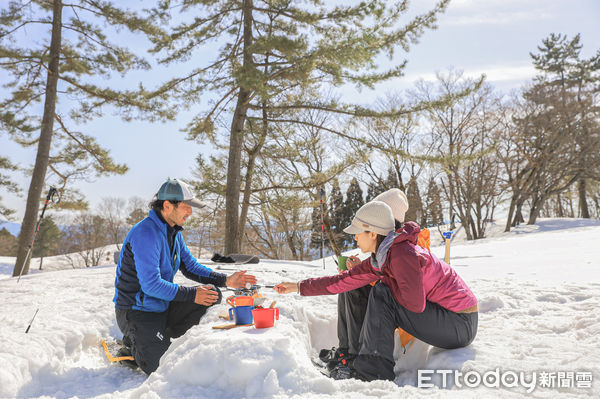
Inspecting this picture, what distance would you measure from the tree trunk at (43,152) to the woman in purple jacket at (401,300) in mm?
10218

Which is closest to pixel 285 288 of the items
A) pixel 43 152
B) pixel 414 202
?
pixel 43 152

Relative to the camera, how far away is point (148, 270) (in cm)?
279

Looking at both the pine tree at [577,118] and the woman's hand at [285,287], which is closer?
the woman's hand at [285,287]

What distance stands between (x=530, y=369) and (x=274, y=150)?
34.1 ft

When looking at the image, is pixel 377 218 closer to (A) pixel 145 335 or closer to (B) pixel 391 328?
(B) pixel 391 328

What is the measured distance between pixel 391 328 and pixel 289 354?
0.75 meters

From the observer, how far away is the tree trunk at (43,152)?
9.67 m

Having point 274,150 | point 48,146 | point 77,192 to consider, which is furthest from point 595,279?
point 77,192

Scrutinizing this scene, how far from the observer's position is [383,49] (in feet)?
30.1

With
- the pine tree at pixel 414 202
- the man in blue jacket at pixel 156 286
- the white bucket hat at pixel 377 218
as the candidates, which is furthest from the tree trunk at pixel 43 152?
the pine tree at pixel 414 202

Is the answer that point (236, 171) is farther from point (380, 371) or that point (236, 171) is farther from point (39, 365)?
point (380, 371)


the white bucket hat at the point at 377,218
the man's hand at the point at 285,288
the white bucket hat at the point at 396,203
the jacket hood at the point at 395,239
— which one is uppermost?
the white bucket hat at the point at 396,203

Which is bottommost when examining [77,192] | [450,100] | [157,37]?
[77,192]

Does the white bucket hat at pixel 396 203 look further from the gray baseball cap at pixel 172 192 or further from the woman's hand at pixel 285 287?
the gray baseball cap at pixel 172 192
